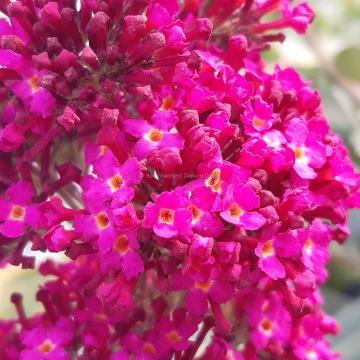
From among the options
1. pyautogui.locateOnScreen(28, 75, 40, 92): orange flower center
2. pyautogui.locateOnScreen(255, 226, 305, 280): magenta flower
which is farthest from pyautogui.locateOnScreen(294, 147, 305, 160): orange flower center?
pyautogui.locateOnScreen(28, 75, 40, 92): orange flower center

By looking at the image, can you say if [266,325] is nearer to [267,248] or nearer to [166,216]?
[267,248]

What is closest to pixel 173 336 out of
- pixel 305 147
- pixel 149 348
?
pixel 149 348

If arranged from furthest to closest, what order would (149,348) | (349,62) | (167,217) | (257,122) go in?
(349,62)
(149,348)
(257,122)
(167,217)

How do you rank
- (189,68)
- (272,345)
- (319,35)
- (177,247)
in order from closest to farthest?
(177,247) → (189,68) → (272,345) → (319,35)

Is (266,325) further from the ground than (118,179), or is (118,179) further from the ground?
(118,179)

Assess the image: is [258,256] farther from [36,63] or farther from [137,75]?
[36,63]

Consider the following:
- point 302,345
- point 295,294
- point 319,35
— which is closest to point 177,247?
point 295,294
